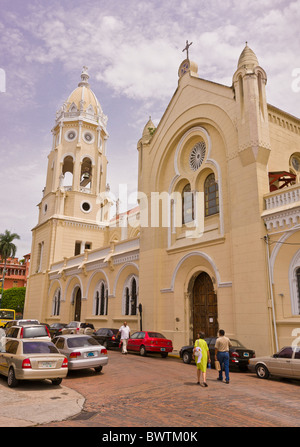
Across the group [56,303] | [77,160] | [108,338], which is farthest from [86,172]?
[108,338]

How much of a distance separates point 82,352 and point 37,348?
2.31 metres

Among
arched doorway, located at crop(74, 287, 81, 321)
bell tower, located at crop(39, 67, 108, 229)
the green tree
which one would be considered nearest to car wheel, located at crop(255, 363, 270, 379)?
arched doorway, located at crop(74, 287, 81, 321)

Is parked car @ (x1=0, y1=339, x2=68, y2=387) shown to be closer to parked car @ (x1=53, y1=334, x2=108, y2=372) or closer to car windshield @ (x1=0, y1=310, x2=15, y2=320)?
parked car @ (x1=53, y1=334, x2=108, y2=372)

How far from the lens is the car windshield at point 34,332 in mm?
14070

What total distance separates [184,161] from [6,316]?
21.2 meters

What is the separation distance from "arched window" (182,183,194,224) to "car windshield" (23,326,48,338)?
1104 centimetres

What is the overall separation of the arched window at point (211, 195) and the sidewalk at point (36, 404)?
1317 cm

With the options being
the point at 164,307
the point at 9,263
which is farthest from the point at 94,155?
the point at 9,263

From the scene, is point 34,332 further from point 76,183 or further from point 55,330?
point 76,183

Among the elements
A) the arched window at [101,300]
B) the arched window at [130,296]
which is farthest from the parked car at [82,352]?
the arched window at [101,300]

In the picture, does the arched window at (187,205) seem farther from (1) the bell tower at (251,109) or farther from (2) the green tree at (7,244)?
(2) the green tree at (7,244)

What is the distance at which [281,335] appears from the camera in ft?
48.1

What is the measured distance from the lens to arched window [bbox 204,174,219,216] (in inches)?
804

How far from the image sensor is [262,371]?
1253 cm
